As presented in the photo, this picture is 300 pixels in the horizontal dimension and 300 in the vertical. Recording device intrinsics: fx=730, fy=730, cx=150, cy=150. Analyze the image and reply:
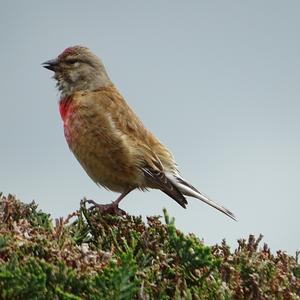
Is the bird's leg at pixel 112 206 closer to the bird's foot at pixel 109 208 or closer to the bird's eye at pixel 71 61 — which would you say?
the bird's foot at pixel 109 208

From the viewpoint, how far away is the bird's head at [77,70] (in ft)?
20.2

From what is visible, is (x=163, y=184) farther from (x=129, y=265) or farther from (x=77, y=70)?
(x=129, y=265)

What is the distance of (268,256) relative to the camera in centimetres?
339

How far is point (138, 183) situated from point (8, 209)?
2.08 m

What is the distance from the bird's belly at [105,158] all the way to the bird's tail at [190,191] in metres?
0.32

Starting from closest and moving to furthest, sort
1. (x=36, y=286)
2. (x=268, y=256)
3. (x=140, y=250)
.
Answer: (x=36, y=286)
(x=140, y=250)
(x=268, y=256)

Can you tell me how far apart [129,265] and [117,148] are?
3039 mm

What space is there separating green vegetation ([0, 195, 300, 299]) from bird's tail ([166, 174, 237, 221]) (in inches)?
75.2

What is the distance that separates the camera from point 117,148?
546 centimetres

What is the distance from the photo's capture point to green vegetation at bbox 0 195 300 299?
8.05 ft

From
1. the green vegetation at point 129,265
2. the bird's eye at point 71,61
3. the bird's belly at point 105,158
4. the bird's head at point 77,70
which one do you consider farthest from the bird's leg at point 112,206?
the bird's eye at point 71,61

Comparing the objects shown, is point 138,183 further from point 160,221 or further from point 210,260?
point 210,260

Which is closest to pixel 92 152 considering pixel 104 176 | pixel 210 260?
pixel 104 176

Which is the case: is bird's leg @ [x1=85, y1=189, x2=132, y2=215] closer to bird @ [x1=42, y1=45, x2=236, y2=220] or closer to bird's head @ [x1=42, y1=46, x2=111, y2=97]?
bird @ [x1=42, y1=45, x2=236, y2=220]
